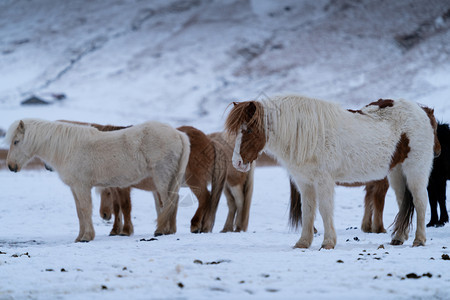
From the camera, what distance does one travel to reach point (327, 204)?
19.8ft

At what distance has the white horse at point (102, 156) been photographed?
321 inches

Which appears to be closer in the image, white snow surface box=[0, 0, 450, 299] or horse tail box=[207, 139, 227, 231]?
white snow surface box=[0, 0, 450, 299]

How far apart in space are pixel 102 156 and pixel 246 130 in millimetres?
3049

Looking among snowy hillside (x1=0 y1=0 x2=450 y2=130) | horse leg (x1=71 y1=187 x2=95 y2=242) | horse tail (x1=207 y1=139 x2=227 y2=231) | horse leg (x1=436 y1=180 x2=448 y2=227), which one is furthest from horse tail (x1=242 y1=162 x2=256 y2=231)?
snowy hillside (x1=0 y1=0 x2=450 y2=130)

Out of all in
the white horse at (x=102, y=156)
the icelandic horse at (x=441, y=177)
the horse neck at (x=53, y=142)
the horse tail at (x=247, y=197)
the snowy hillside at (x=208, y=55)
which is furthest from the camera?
the snowy hillside at (x=208, y=55)

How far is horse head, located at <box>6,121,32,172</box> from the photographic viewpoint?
848cm

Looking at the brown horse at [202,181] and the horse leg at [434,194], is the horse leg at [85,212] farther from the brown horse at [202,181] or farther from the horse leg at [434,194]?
the horse leg at [434,194]

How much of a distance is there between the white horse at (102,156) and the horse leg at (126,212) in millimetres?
839

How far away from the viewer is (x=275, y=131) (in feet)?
20.2

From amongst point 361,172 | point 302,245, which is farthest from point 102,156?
point 361,172

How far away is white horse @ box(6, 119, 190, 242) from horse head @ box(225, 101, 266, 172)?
2467 millimetres

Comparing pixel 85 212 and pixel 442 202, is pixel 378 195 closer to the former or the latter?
pixel 442 202

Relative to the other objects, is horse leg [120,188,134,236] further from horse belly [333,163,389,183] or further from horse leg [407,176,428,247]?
horse leg [407,176,428,247]

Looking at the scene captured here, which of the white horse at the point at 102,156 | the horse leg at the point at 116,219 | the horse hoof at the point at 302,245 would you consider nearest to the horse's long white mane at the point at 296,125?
the horse hoof at the point at 302,245
